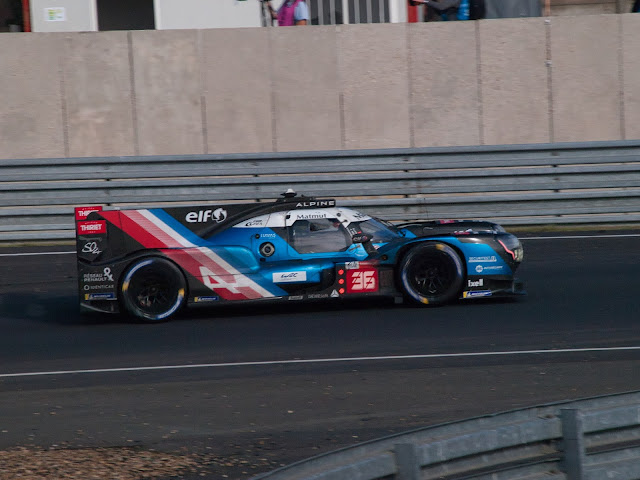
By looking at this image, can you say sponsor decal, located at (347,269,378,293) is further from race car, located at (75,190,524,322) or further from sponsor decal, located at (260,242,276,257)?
sponsor decal, located at (260,242,276,257)

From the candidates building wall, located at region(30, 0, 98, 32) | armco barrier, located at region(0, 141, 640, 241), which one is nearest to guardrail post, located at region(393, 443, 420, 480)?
armco barrier, located at region(0, 141, 640, 241)

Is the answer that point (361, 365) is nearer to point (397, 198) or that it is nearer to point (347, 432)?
point (347, 432)

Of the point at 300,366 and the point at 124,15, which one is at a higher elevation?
the point at 124,15

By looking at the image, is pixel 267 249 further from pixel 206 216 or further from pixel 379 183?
pixel 379 183

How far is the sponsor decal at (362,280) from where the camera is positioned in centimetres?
1018

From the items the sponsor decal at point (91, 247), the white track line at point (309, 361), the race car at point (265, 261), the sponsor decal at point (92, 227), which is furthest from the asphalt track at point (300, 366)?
the sponsor decal at point (92, 227)

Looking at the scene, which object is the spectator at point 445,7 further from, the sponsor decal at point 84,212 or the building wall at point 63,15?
the sponsor decal at point 84,212

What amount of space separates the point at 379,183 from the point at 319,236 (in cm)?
461

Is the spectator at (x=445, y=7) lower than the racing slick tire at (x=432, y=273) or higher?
higher

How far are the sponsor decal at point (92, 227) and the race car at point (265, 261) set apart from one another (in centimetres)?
Answer: 1

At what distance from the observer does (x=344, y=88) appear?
16703mm

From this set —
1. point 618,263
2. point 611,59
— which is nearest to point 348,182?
point 618,263

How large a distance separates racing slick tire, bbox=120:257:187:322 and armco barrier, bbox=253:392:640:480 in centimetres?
670

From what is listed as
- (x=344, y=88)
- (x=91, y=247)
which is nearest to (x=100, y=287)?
(x=91, y=247)
